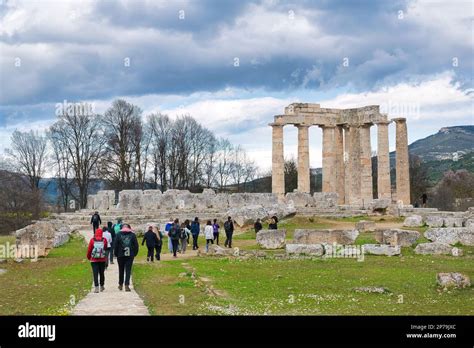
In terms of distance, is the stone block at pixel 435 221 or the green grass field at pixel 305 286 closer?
the green grass field at pixel 305 286

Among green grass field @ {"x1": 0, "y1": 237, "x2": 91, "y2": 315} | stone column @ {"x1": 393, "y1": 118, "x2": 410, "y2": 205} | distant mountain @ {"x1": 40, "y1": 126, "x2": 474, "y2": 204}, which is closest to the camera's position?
green grass field @ {"x1": 0, "y1": 237, "x2": 91, "y2": 315}

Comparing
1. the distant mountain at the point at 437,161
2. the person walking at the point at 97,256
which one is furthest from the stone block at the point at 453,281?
the distant mountain at the point at 437,161

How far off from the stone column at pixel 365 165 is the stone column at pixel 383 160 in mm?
984

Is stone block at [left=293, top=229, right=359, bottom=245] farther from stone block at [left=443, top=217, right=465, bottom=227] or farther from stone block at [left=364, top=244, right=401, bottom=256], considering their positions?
stone block at [left=443, top=217, right=465, bottom=227]

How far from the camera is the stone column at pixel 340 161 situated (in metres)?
64.8

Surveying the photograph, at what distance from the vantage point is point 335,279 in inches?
870

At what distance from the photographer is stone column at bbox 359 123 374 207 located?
205ft

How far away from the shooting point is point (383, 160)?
63094mm

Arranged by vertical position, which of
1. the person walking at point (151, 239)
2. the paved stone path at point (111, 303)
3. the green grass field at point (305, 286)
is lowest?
the green grass field at point (305, 286)

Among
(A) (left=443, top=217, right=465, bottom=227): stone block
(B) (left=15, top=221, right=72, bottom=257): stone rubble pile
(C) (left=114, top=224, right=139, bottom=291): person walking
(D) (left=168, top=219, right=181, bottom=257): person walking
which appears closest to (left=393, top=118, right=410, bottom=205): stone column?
(A) (left=443, top=217, right=465, bottom=227): stone block

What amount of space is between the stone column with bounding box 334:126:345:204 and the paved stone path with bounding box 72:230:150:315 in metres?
46.8

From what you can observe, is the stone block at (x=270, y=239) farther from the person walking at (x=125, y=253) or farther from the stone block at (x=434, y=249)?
the person walking at (x=125, y=253)
